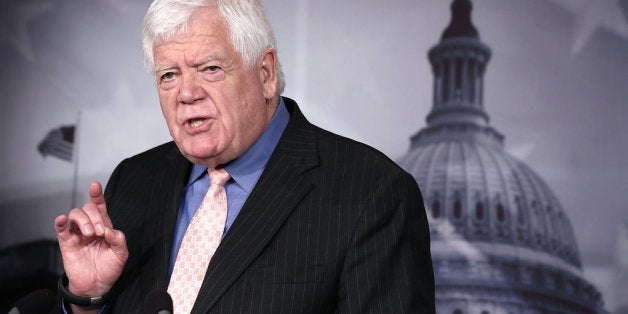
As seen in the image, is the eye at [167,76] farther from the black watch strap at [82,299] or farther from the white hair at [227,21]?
the black watch strap at [82,299]

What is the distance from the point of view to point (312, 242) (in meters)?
1.64

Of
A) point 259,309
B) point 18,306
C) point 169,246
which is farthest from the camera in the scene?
point 169,246

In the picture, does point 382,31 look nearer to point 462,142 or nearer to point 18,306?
point 462,142

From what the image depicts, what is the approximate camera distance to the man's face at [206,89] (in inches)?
65.3

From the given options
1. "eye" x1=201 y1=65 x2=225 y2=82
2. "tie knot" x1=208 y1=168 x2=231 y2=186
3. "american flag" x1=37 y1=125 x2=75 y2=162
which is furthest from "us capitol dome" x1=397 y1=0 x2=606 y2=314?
"eye" x1=201 y1=65 x2=225 y2=82

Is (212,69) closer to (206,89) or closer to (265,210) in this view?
(206,89)

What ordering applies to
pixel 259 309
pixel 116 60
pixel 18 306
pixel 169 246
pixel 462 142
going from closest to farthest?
pixel 18 306 < pixel 259 309 < pixel 169 246 < pixel 462 142 < pixel 116 60

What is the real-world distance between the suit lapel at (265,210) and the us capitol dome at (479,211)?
1806mm

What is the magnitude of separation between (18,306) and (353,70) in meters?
2.45

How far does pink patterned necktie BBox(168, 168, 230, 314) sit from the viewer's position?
165 cm

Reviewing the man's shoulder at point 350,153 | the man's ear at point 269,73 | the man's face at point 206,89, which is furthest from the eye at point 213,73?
the man's shoulder at point 350,153

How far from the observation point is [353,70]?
368cm

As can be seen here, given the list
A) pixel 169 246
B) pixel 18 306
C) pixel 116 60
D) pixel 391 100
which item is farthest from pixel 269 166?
pixel 116 60

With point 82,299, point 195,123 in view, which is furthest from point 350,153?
point 82,299
